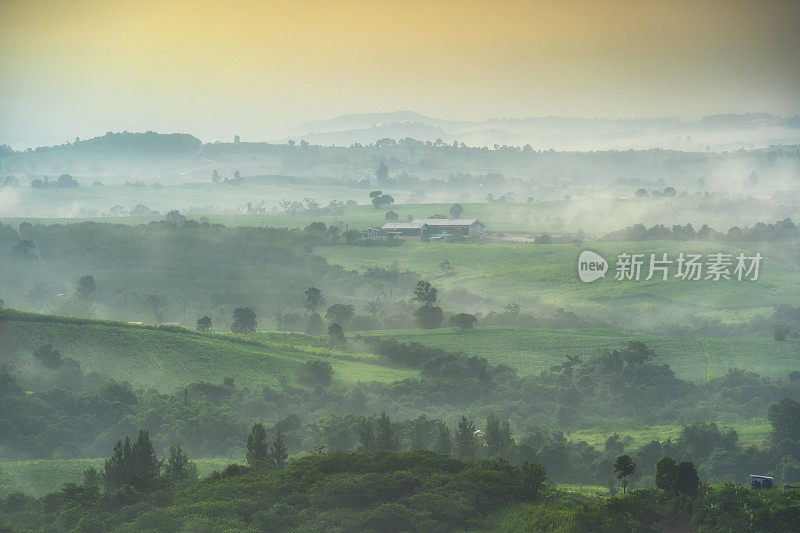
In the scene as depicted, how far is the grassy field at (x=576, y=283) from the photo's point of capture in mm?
127438

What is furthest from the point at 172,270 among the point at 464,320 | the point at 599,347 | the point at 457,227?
the point at 599,347

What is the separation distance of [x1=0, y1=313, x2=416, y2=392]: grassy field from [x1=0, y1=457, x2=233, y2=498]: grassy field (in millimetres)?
21727

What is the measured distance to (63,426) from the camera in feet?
248

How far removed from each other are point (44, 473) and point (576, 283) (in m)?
96.2

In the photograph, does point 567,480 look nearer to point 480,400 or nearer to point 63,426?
point 480,400

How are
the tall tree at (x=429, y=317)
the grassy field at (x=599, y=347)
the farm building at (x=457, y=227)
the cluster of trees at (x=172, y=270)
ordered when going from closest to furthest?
1. the grassy field at (x=599, y=347)
2. the tall tree at (x=429, y=317)
3. the cluster of trees at (x=172, y=270)
4. the farm building at (x=457, y=227)

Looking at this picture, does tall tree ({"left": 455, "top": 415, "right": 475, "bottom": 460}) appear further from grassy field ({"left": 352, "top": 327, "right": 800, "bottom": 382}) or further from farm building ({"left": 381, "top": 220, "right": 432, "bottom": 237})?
farm building ({"left": 381, "top": 220, "right": 432, "bottom": 237})

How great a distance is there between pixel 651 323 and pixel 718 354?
1923cm

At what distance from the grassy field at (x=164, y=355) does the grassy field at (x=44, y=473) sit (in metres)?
21.7

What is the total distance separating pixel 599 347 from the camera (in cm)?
10662

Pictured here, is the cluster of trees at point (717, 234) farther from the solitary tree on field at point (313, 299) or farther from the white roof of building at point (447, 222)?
the solitary tree on field at point (313, 299)

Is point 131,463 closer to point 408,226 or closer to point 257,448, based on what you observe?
point 257,448

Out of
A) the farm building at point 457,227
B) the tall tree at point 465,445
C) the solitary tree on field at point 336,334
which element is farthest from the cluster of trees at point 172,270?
the tall tree at point 465,445

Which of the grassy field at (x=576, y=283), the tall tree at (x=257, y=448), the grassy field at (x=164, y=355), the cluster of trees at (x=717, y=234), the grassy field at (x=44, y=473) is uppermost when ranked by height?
the cluster of trees at (x=717, y=234)
